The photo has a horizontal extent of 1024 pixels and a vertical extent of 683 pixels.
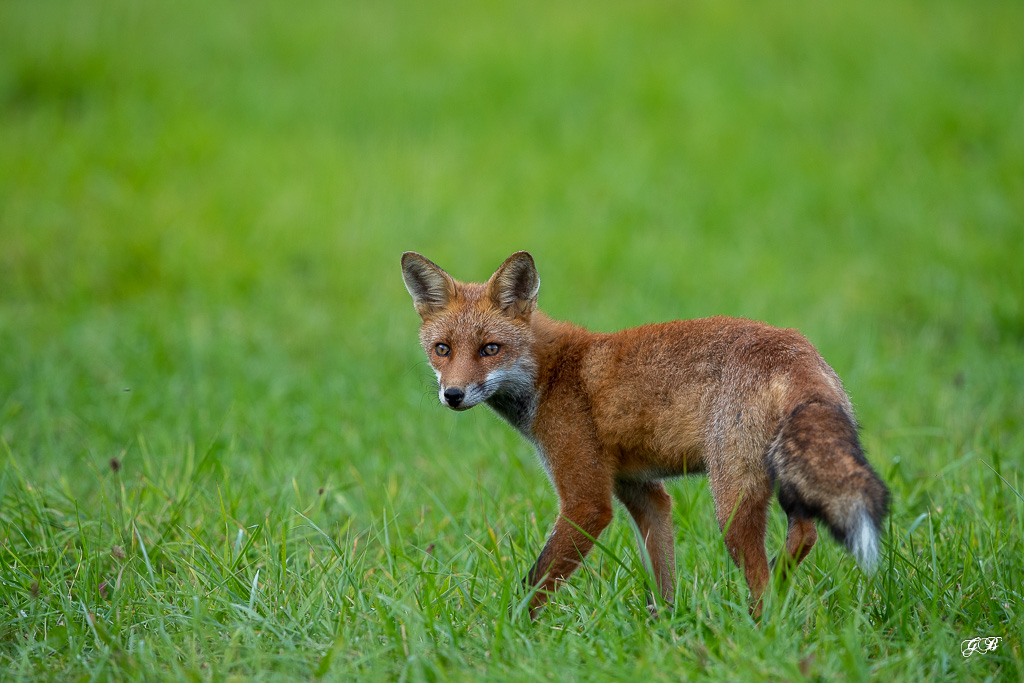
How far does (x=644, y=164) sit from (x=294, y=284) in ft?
17.4

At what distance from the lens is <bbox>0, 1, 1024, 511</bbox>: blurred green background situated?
292 inches

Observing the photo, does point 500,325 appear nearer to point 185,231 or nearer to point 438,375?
point 438,375

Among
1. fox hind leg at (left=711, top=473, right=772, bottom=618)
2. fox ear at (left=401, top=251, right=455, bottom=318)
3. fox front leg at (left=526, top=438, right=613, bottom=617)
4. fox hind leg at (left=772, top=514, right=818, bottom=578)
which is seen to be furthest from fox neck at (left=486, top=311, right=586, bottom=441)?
fox hind leg at (left=772, top=514, right=818, bottom=578)

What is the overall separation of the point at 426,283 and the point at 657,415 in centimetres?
163

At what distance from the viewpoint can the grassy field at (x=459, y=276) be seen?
3701 mm

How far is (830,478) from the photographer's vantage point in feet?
10.4

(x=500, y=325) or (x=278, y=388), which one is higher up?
(x=500, y=325)

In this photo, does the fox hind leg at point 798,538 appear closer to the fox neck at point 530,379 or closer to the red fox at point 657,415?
the red fox at point 657,415

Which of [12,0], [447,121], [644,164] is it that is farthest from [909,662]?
[12,0]

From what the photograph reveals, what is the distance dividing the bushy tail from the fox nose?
1486mm

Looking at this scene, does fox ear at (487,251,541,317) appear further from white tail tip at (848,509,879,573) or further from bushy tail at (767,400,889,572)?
white tail tip at (848,509,879,573)

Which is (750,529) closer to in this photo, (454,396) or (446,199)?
(454,396)

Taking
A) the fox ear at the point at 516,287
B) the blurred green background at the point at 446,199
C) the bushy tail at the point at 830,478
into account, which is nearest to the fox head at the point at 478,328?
the fox ear at the point at 516,287

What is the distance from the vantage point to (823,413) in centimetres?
338
